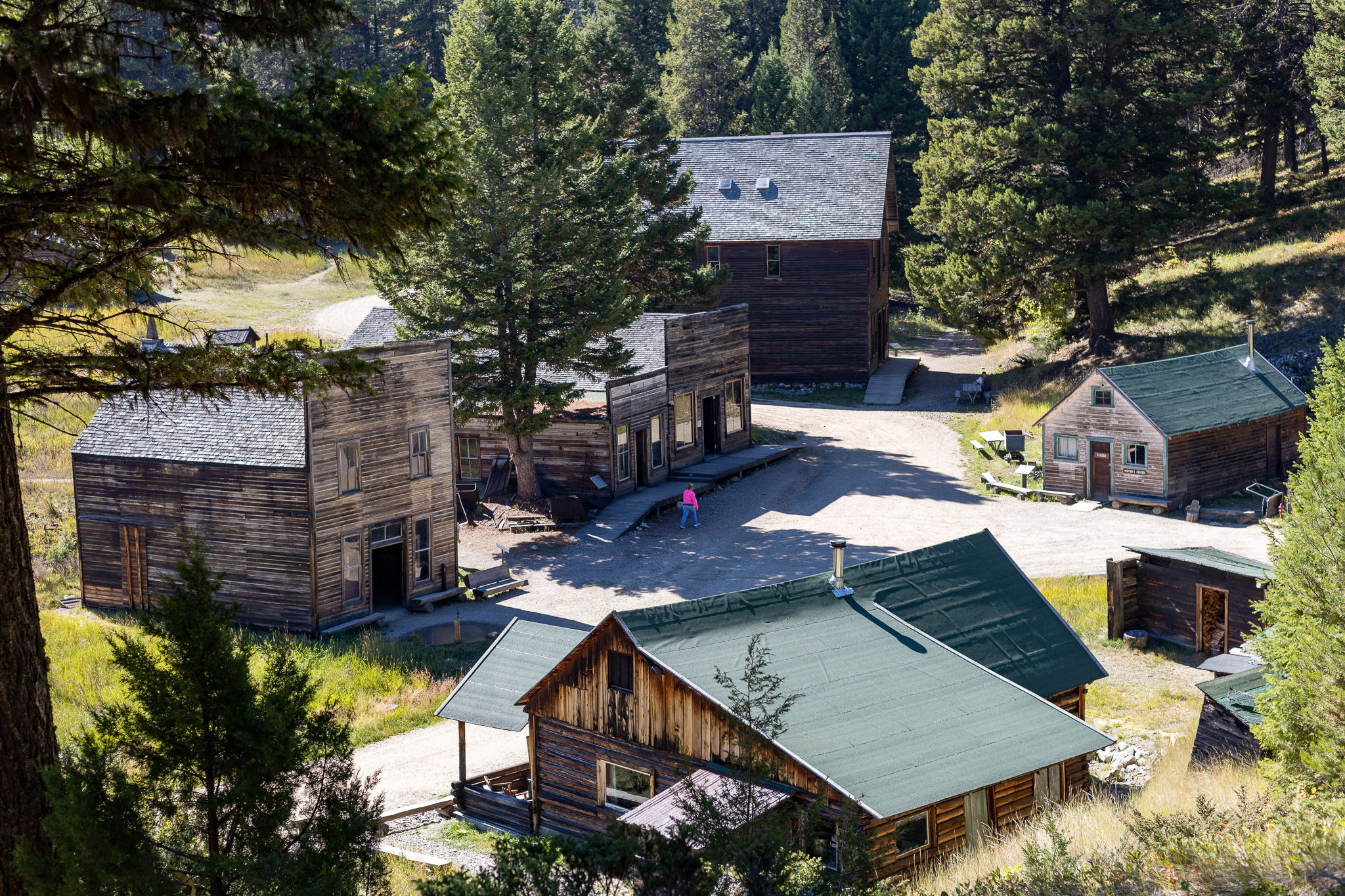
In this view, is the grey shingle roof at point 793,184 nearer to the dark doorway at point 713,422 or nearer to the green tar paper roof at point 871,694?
the dark doorway at point 713,422

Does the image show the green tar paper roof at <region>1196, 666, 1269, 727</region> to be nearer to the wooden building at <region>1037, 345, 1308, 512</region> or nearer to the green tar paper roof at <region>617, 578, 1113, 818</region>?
the green tar paper roof at <region>617, 578, 1113, 818</region>

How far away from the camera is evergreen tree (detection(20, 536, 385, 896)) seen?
29.4 feet

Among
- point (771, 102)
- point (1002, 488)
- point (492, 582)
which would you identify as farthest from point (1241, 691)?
point (771, 102)

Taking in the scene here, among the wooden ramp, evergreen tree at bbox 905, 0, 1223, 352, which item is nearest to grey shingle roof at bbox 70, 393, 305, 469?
evergreen tree at bbox 905, 0, 1223, 352

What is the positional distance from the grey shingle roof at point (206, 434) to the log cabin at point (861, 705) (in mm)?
11624

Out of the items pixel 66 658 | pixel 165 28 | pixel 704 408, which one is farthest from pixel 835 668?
pixel 704 408

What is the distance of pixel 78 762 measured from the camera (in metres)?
9.43

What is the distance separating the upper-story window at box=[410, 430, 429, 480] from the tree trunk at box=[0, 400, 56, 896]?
63.8ft

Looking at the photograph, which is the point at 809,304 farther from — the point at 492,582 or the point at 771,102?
the point at 492,582

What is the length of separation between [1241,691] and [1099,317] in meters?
30.3

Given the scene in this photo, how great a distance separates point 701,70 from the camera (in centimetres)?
7456

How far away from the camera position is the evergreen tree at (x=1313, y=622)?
14539 mm

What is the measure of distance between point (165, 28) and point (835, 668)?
12.0 meters

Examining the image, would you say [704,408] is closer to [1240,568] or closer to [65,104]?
[1240,568]
